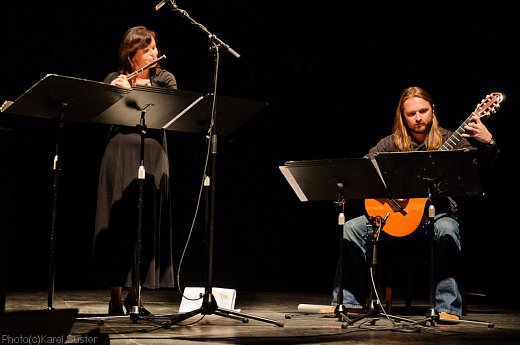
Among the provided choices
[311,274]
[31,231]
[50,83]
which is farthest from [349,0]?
[50,83]

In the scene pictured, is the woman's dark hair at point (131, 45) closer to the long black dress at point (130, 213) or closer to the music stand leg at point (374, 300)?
the long black dress at point (130, 213)

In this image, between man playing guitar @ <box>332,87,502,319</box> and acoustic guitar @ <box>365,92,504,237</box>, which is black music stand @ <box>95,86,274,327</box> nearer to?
man playing guitar @ <box>332,87,502,319</box>

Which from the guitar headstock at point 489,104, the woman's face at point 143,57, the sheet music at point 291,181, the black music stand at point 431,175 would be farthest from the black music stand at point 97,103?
the guitar headstock at point 489,104

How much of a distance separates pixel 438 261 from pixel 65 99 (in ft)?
7.35

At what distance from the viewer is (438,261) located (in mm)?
4164

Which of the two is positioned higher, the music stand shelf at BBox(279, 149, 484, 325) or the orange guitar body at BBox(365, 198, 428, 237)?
the music stand shelf at BBox(279, 149, 484, 325)

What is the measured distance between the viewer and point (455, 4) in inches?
233

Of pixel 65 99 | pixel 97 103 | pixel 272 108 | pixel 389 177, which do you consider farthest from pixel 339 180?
pixel 272 108

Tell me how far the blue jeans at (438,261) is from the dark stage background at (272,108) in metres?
1.57

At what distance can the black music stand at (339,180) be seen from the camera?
3.64m

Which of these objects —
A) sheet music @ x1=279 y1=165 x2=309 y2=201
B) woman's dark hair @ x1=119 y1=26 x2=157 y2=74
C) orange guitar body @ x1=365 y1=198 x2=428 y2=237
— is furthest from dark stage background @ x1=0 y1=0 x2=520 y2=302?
sheet music @ x1=279 y1=165 x2=309 y2=201

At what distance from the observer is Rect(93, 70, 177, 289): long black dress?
364cm

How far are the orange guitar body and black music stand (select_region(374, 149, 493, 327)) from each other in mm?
398

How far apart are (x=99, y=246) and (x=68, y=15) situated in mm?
2603
